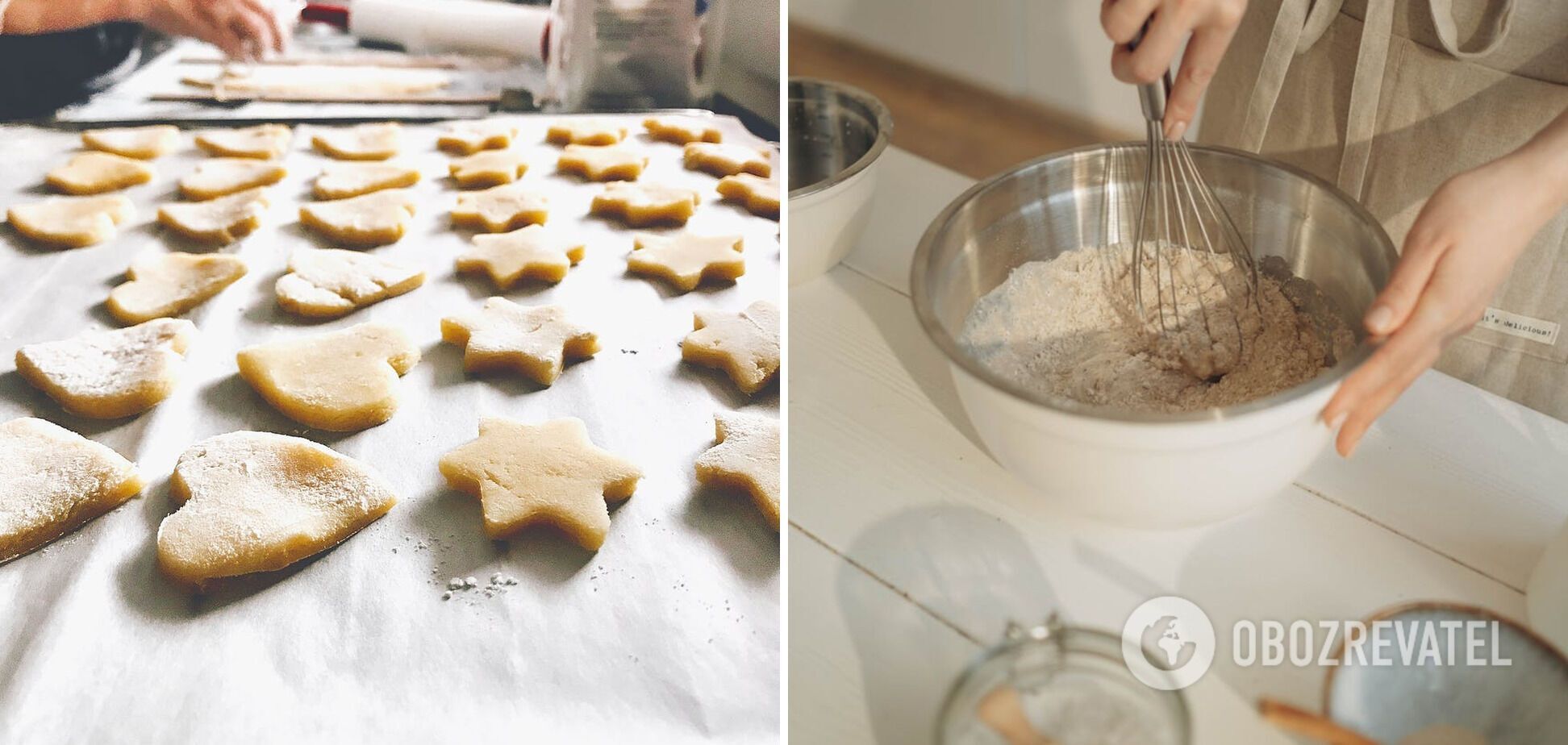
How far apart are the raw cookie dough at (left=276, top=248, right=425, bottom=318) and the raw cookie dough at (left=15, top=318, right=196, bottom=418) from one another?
0.09m

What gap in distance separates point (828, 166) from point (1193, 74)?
1.14 ft

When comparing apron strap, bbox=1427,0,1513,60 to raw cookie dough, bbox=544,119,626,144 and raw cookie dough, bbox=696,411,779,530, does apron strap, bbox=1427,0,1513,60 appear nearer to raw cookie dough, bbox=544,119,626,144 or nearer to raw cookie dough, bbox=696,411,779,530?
raw cookie dough, bbox=696,411,779,530

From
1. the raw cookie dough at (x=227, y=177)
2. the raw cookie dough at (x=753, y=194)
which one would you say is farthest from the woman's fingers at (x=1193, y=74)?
the raw cookie dough at (x=227, y=177)

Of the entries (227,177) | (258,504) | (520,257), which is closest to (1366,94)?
(520,257)

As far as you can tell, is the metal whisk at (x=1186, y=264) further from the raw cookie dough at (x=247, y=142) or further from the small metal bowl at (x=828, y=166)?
the raw cookie dough at (x=247, y=142)

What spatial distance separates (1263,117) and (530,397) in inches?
22.5

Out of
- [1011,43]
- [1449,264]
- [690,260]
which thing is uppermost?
[1449,264]

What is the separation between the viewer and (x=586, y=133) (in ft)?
3.94

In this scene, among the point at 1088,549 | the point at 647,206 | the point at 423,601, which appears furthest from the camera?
the point at 647,206

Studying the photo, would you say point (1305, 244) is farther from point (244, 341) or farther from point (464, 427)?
point (244, 341)

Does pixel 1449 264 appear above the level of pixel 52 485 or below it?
above

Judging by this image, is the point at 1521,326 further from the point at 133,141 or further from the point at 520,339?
the point at 133,141

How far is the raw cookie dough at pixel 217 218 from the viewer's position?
3.38 feet

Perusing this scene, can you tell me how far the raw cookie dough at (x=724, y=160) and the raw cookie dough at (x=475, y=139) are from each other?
0.66 ft
